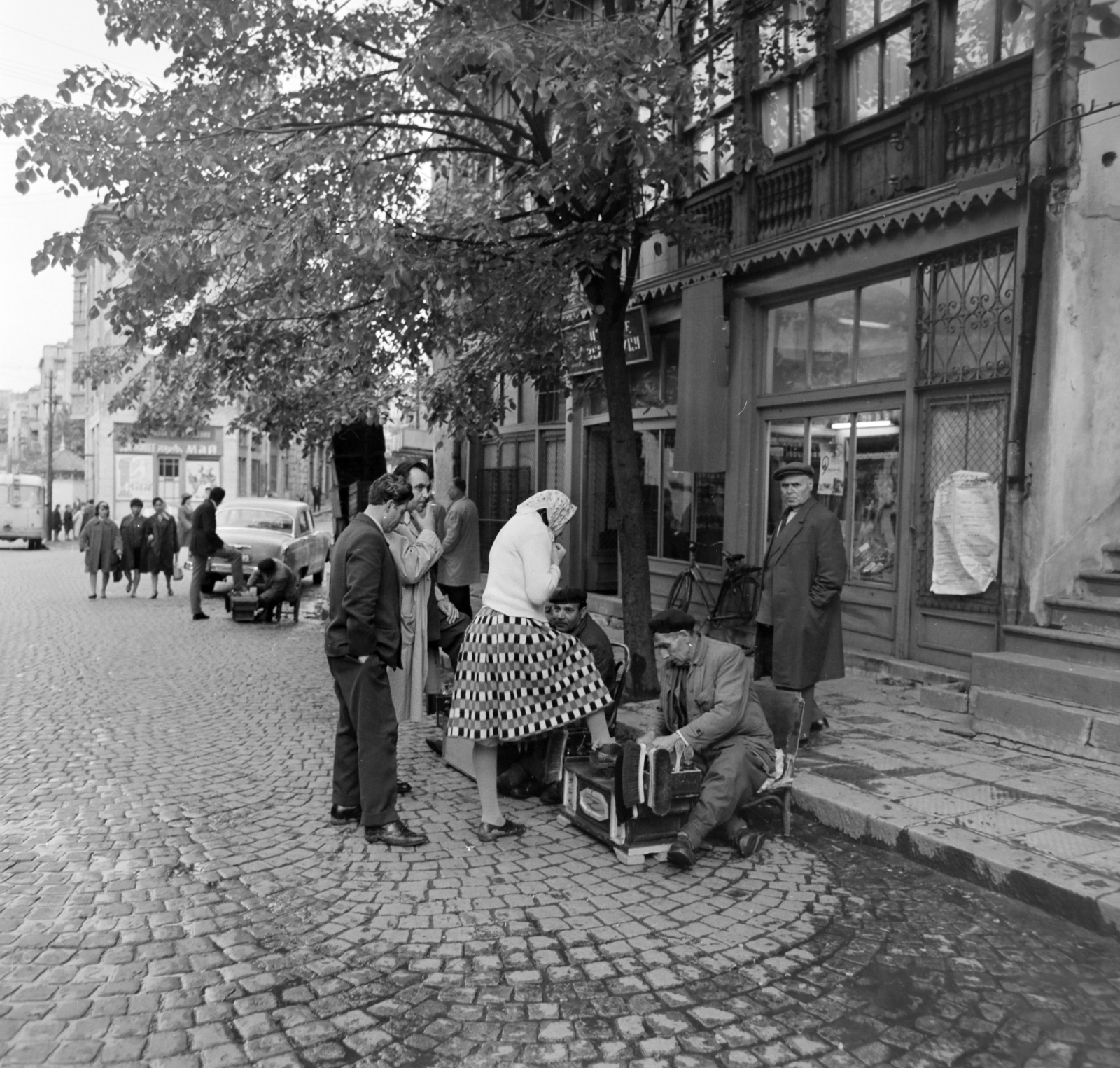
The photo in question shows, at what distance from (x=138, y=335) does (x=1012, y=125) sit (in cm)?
737

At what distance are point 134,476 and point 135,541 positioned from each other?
95.1ft

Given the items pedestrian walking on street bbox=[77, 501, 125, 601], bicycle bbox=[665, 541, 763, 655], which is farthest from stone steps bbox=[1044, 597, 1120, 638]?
pedestrian walking on street bbox=[77, 501, 125, 601]

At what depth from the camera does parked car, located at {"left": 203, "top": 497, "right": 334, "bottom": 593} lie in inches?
700

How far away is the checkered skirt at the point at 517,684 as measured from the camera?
5113mm

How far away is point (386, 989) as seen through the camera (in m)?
3.43

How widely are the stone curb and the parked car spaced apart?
42.8ft

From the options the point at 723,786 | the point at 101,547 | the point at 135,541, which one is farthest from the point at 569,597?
the point at 135,541

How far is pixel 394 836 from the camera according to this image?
4.96 meters

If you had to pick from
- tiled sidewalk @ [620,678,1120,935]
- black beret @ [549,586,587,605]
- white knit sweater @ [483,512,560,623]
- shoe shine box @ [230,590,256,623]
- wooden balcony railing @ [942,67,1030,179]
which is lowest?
shoe shine box @ [230,590,256,623]

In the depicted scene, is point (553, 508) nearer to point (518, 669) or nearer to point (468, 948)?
point (518, 669)

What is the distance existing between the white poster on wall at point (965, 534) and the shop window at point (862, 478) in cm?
62

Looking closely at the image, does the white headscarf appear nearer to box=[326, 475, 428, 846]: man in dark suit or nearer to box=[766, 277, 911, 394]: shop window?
box=[326, 475, 428, 846]: man in dark suit

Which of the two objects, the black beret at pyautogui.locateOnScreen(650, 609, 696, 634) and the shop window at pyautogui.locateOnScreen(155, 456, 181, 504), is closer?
the black beret at pyautogui.locateOnScreen(650, 609, 696, 634)

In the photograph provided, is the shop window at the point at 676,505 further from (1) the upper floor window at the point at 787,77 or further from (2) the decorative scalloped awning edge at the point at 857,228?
(1) the upper floor window at the point at 787,77
